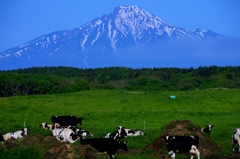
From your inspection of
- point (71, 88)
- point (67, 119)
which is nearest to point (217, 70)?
point (71, 88)

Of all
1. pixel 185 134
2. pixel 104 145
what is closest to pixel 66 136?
pixel 104 145

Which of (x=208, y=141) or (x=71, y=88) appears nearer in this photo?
(x=208, y=141)

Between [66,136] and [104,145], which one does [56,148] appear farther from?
[66,136]

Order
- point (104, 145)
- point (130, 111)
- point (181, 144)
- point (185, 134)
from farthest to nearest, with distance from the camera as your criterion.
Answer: point (130, 111), point (185, 134), point (181, 144), point (104, 145)

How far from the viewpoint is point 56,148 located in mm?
12734

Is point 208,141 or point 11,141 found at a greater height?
point 11,141

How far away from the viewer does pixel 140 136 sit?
20969 millimetres

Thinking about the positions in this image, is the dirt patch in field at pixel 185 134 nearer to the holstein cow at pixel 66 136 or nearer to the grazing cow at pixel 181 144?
the grazing cow at pixel 181 144

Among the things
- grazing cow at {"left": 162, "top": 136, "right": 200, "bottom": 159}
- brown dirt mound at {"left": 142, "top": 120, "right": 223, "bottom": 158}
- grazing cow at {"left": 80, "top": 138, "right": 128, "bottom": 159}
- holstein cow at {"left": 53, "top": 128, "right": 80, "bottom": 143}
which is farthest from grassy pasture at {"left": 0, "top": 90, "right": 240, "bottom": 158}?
grazing cow at {"left": 80, "top": 138, "right": 128, "bottom": 159}

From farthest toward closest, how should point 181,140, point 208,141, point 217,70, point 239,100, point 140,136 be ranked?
1. point 217,70
2. point 239,100
3. point 140,136
4. point 208,141
5. point 181,140

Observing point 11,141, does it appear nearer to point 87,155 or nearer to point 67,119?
point 87,155

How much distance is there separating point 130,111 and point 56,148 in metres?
26.9

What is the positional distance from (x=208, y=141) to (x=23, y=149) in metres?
10.9

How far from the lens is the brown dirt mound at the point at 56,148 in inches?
490
